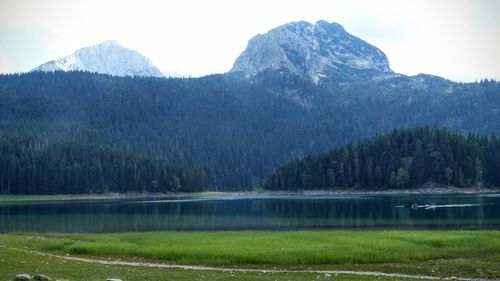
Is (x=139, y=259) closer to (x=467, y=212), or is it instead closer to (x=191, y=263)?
(x=191, y=263)

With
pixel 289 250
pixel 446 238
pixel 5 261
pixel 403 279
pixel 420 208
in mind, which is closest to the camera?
pixel 403 279

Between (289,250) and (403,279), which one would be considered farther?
(289,250)

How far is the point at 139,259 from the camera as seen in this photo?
5459 centimetres

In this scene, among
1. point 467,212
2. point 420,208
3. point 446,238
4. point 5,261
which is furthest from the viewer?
point 420,208

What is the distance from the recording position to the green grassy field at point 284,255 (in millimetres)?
42219

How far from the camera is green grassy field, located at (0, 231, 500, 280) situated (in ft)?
139

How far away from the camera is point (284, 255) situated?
52000 millimetres

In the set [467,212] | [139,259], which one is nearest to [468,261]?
[139,259]

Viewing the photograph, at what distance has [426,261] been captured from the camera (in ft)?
169

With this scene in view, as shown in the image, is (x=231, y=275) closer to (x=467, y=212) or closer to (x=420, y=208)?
(x=467, y=212)

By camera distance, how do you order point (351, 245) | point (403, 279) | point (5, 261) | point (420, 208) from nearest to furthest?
point (403, 279), point (5, 261), point (351, 245), point (420, 208)

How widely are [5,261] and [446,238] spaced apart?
43.7m

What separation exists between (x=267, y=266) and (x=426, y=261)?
14.4 m

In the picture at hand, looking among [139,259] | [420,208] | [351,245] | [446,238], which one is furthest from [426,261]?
[420,208]
